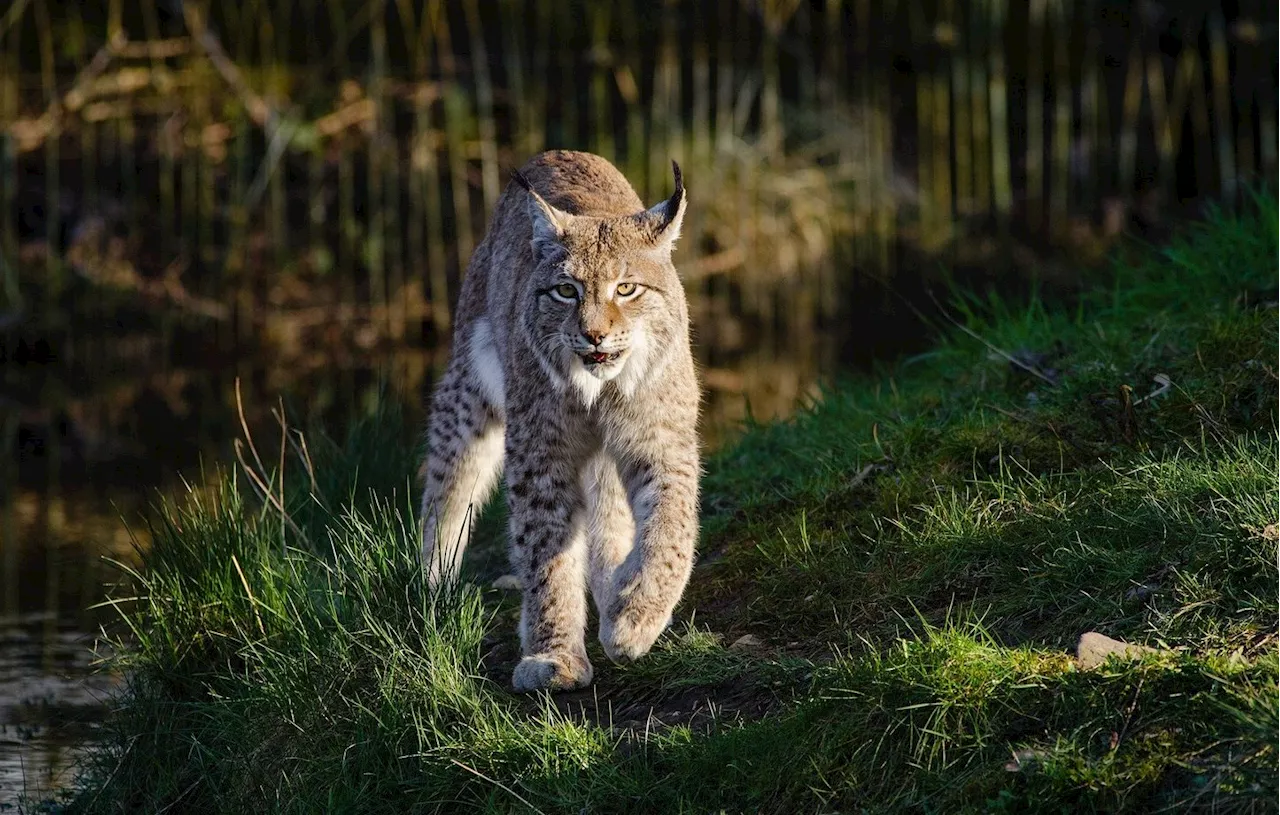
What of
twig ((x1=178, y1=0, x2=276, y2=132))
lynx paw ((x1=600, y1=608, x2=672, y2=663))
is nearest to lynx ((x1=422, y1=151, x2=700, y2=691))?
lynx paw ((x1=600, y1=608, x2=672, y2=663))

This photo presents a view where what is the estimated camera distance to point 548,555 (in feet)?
17.1

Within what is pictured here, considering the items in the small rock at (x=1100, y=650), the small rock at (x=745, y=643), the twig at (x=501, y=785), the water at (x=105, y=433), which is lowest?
the water at (x=105, y=433)

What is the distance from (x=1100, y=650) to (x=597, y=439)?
189 cm

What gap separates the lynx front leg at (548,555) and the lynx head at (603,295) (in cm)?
Result: 27

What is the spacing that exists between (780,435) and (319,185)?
8.73 m

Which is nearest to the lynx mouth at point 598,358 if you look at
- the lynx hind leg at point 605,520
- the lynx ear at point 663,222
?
the lynx ear at point 663,222

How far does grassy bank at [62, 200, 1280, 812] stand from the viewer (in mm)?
3887

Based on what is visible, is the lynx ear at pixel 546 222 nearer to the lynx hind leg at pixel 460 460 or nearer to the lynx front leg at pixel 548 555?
the lynx front leg at pixel 548 555

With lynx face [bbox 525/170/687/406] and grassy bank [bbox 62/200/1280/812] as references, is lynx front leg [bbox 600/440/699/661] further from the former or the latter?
lynx face [bbox 525/170/687/406]

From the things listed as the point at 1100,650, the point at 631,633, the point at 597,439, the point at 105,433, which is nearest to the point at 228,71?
the point at 105,433

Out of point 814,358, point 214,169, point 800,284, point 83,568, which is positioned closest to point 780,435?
point 83,568

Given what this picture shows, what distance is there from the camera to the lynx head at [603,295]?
203 inches

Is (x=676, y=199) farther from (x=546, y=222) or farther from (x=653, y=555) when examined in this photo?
(x=653, y=555)

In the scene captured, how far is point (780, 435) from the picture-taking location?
24.4 ft
